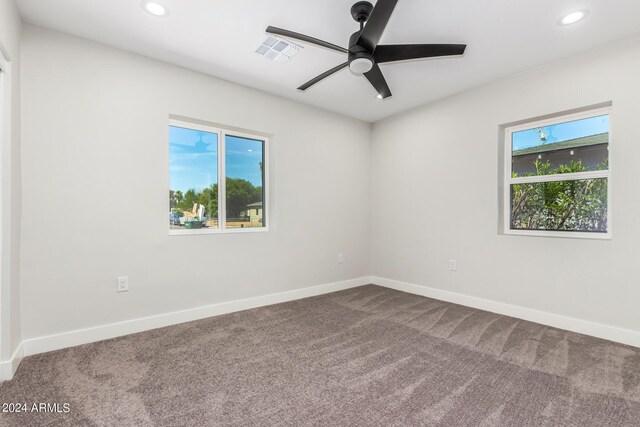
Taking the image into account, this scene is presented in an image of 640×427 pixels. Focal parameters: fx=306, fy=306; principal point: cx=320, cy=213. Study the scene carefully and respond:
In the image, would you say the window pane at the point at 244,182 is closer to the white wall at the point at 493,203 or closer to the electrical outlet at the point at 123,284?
the electrical outlet at the point at 123,284

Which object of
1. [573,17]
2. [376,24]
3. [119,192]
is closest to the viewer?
[376,24]

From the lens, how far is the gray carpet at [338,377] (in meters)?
1.66

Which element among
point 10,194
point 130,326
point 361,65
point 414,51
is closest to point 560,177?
point 414,51

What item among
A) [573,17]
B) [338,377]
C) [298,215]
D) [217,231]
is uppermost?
[573,17]

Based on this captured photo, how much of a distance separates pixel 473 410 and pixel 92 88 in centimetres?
365

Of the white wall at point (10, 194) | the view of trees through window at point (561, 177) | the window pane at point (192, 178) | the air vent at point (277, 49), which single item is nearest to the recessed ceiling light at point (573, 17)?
the view of trees through window at point (561, 177)

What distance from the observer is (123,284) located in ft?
9.01

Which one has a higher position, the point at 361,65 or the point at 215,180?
the point at 361,65

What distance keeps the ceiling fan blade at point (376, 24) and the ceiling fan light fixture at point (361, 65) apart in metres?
0.07

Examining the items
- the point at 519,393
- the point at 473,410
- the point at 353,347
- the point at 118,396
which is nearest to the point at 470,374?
the point at 519,393

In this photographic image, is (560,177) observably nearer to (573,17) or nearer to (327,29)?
(573,17)

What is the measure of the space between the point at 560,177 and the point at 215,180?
11.8 feet

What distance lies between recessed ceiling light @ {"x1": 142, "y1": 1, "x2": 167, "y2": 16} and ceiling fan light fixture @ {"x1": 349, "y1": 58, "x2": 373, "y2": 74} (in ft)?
4.71

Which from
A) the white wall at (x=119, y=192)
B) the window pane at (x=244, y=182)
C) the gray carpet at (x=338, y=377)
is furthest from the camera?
the window pane at (x=244, y=182)
